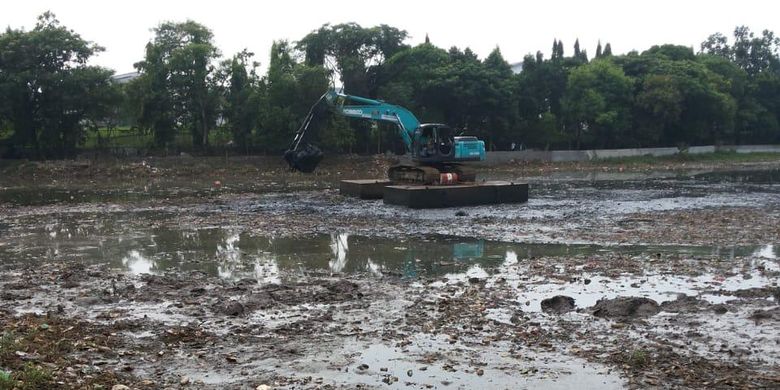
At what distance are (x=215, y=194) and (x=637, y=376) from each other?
3062 cm

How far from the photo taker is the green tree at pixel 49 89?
50281 millimetres

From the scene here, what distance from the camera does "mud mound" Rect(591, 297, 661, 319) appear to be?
11.3 meters

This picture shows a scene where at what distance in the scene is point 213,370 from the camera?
8789mm

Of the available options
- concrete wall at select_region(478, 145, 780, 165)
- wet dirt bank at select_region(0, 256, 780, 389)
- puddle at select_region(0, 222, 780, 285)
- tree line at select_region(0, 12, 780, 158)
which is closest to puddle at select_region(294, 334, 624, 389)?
wet dirt bank at select_region(0, 256, 780, 389)

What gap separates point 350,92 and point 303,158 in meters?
29.0

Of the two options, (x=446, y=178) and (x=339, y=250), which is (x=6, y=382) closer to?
(x=339, y=250)

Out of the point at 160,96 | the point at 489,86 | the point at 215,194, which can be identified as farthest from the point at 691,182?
the point at 160,96

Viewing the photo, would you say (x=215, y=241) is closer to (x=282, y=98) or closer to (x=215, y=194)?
(x=215, y=194)

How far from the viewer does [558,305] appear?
39.2ft

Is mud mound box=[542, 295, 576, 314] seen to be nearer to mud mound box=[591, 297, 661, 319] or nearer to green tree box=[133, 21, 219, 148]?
mud mound box=[591, 297, 661, 319]

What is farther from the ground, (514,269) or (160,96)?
(160,96)

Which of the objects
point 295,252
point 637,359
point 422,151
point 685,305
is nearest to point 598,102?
point 422,151

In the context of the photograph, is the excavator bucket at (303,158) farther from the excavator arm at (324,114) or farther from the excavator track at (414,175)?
the excavator track at (414,175)

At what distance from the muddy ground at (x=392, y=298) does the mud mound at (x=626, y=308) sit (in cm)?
4
